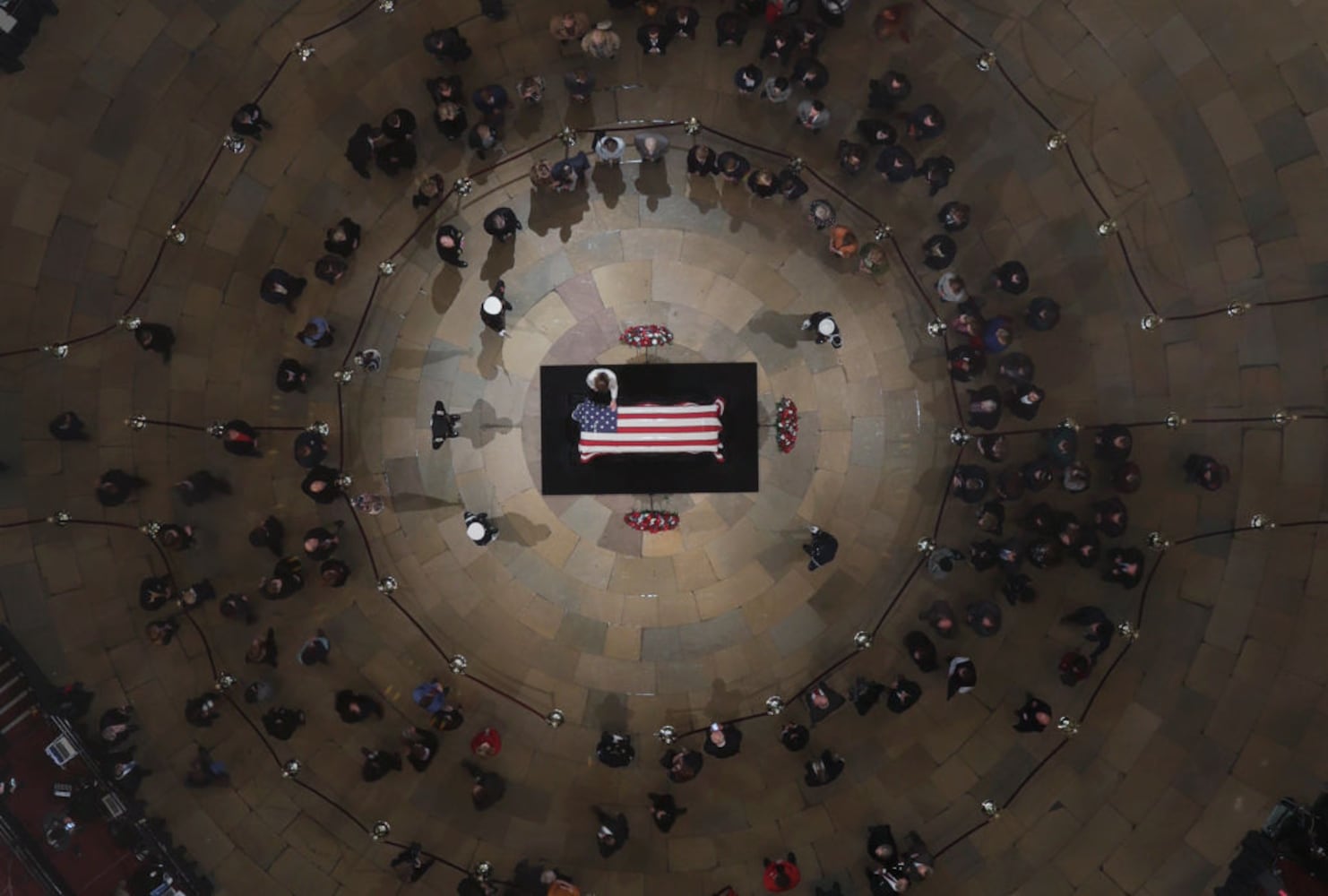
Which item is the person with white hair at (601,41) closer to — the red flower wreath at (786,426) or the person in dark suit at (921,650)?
the red flower wreath at (786,426)

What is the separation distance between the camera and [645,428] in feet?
47.1

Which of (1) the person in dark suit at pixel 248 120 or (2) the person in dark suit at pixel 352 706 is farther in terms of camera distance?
(2) the person in dark suit at pixel 352 706

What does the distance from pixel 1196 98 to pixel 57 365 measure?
73.8 feet

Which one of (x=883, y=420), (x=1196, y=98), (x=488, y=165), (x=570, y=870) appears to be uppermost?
(x=1196, y=98)

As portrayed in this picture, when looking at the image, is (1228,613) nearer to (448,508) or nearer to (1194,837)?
(1194,837)

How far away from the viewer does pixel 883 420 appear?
1602 cm

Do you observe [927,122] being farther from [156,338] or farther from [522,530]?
[156,338]

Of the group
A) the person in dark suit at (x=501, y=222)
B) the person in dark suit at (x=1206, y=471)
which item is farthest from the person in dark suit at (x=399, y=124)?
the person in dark suit at (x=1206, y=471)

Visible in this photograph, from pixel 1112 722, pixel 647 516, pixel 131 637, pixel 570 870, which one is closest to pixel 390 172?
pixel 647 516

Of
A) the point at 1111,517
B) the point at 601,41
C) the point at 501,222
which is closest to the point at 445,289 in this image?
the point at 501,222

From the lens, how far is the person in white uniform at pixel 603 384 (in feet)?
47.0

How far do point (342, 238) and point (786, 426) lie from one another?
9.27m

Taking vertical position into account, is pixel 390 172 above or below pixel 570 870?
above

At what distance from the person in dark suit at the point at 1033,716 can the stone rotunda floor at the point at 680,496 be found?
24.0 inches
